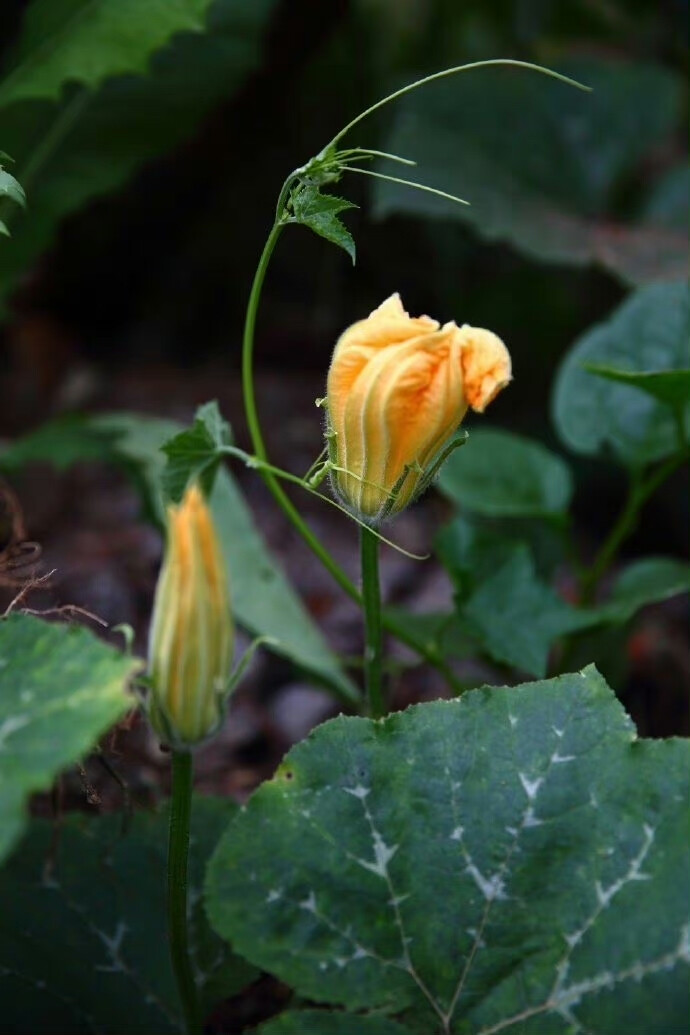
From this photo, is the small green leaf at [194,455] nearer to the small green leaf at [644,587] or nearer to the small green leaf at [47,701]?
the small green leaf at [47,701]

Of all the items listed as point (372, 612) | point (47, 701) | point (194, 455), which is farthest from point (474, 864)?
point (194, 455)

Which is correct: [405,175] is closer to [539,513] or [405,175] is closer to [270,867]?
[539,513]

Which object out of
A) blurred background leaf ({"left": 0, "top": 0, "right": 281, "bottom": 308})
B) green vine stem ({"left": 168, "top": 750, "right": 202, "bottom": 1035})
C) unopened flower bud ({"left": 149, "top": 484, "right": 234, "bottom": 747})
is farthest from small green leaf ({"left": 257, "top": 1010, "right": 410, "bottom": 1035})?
blurred background leaf ({"left": 0, "top": 0, "right": 281, "bottom": 308})

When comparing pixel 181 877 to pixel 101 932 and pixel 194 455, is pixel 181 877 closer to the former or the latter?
pixel 101 932

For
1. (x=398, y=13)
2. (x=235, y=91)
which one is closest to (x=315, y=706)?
(x=235, y=91)

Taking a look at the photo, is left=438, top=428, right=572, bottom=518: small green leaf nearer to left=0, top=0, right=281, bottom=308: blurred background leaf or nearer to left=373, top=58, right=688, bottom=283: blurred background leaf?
left=373, top=58, right=688, bottom=283: blurred background leaf

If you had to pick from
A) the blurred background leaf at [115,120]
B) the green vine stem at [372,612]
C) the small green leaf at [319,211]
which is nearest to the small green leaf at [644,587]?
the green vine stem at [372,612]
